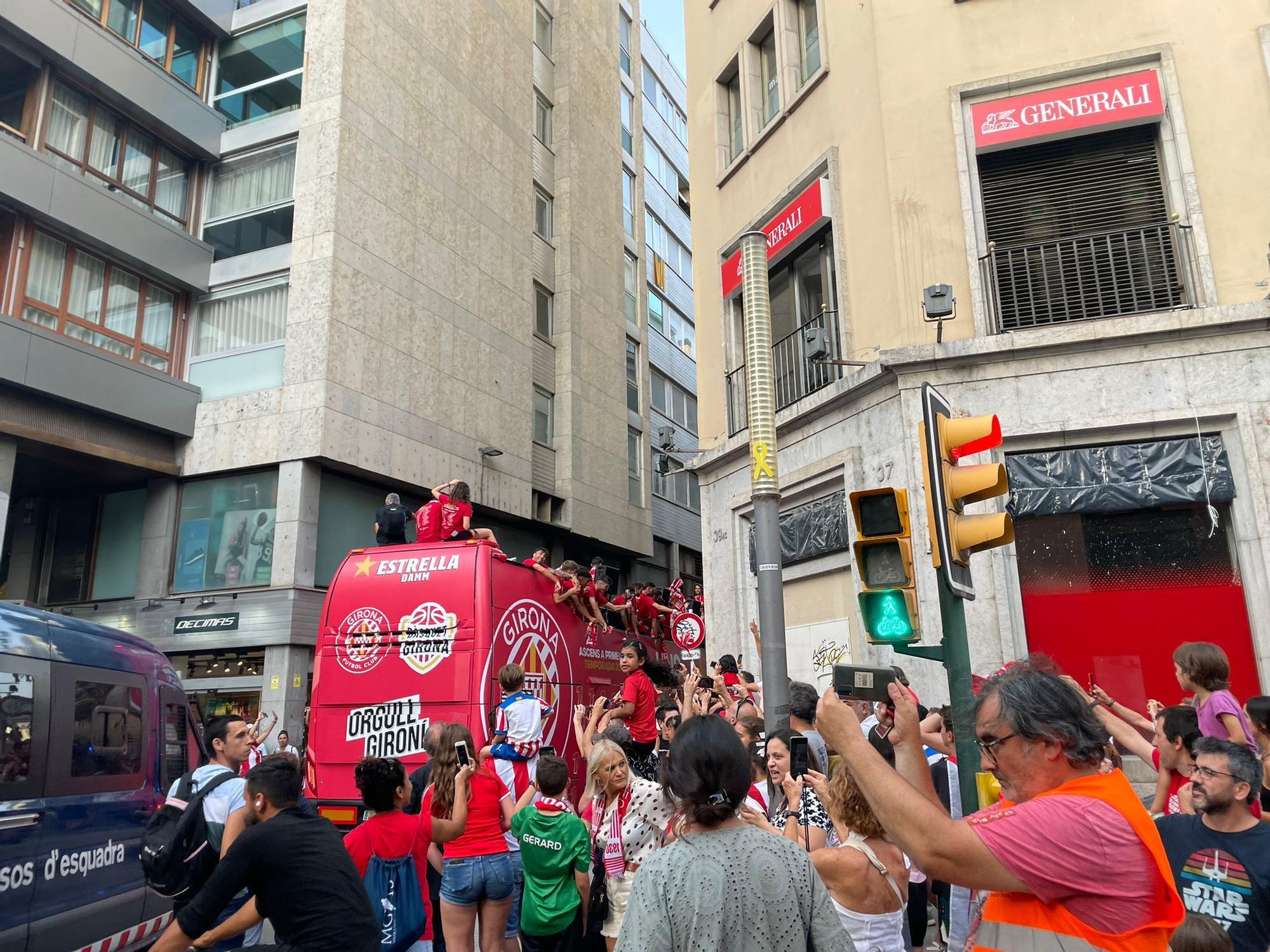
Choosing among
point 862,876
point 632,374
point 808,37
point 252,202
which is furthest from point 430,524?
point 632,374

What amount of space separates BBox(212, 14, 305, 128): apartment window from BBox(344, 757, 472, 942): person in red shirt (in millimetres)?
21300

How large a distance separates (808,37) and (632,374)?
67.8 feet

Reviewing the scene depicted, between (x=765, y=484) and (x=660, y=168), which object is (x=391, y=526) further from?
(x=660, y=168)

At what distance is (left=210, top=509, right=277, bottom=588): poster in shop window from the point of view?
2016 centimetres

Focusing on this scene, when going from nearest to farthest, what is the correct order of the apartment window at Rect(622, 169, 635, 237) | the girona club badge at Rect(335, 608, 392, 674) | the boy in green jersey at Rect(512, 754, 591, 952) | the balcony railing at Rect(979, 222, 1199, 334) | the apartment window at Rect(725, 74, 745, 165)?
the boy in green jersey at Rect(512, 754, 591, 952), the girona club badge at Rect(335, 608, 392, 674), the balcony railing at Rect(979, 222, 1199, 334), the apartment window at Rect(725, 74, 745, 165), the apartment window at Rect(622, 169, 635, 237)

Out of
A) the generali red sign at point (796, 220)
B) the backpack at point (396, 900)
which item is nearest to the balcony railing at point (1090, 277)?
the generali red sign at point (796, 220)

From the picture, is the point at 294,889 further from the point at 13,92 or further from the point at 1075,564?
the point at 13,92

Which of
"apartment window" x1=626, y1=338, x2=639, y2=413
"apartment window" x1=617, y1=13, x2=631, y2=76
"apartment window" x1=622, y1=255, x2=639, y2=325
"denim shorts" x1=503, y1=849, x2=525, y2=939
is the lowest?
"denim shorts" x1=503, y1=849, x2=525, y2=939

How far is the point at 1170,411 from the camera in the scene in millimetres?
10500

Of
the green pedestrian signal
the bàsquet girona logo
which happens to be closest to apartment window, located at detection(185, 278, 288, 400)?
the bàsquet girona logo

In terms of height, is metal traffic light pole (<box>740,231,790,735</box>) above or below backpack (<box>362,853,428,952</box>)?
above

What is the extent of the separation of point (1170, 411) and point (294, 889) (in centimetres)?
1023

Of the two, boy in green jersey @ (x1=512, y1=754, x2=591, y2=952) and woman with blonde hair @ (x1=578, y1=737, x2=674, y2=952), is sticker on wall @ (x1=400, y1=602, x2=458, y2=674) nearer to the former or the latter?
woman with blonde hair @ (x1=578, y1=737, x2=674, y2=952)

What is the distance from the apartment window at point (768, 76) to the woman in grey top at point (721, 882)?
14.3 metres
